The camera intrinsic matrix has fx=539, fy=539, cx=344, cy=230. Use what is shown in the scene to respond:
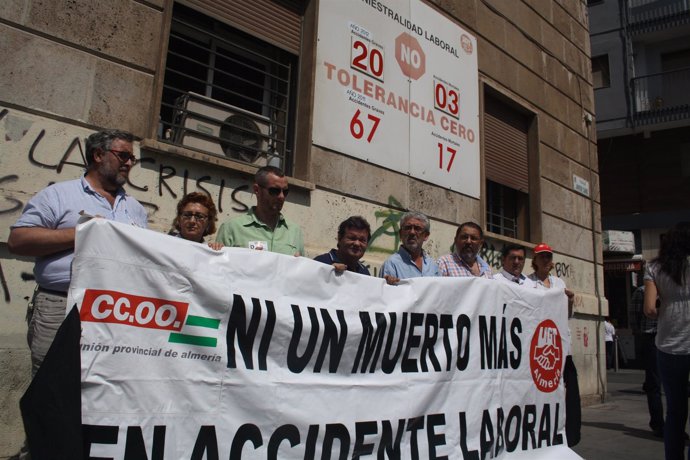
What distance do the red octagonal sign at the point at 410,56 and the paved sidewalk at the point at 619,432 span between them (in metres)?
4.46

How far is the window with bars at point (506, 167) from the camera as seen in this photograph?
806 centimetres

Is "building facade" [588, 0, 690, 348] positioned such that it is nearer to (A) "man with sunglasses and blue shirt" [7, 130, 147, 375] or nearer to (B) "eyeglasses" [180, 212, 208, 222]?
A: (B) "eyeglasses" [180, 212, 208, 222]

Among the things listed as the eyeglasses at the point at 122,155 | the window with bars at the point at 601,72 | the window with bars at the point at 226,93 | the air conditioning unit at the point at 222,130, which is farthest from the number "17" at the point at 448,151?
the window with bars at the point at 601,72

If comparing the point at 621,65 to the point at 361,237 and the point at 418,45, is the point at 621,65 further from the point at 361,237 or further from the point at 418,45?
the point at 361,237

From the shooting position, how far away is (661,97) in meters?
18.9

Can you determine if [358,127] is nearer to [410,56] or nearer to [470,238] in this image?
[410,56]

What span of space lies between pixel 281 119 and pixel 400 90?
163 centimetres

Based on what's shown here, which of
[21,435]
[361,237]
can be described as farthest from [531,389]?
[21,435]

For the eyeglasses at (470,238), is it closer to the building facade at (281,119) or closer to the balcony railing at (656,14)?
the building facade at (281,119)

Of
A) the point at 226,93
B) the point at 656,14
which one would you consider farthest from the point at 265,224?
the point at 656,14

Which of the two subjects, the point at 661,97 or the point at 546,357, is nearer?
the point at 546,357

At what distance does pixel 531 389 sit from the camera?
396 centimetres

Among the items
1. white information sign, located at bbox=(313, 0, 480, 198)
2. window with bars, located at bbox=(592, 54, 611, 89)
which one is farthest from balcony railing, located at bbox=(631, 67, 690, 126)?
white information sign, located at bbox=(313, 0, 480, 198)

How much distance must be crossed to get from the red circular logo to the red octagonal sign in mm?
3524
